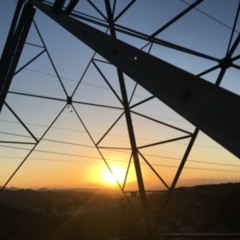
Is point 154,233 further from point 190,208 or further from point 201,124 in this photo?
point 190,208

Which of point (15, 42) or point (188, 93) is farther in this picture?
point (15, 42)

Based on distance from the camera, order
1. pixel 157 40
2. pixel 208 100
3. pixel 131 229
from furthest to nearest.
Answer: pixel 131 229 < pixel 157 40 < pixel 208 100

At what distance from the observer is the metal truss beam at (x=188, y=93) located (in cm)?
222

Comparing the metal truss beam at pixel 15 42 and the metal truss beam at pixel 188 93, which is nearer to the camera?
the metal truss beam at pixel 188 93

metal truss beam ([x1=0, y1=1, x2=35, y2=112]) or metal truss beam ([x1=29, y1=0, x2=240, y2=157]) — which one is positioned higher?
metal truss beam ([x1=0, y1=1, x2=35, y2=112])

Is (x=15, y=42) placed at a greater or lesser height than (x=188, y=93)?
greater

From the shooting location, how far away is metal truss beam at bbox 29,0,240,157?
2223 millimetres

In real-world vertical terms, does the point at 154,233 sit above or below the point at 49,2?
below

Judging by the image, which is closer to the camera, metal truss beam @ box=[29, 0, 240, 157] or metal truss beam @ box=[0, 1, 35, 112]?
metal truss beam @ box=[29, 0, 240, 157]

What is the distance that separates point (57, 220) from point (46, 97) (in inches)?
1530

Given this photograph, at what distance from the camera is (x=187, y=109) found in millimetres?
2691

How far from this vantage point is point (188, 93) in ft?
8.71

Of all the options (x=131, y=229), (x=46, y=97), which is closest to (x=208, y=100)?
(x=46, y=97)

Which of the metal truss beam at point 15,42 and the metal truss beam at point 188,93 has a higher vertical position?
the metal truss beam at point 15,42
